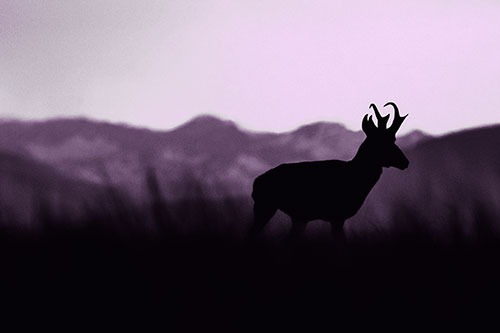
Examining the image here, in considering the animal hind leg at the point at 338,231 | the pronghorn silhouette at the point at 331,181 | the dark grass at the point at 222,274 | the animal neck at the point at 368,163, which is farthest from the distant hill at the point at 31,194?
the animal neck at the point at 368,163

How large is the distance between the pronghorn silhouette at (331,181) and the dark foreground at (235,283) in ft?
5.29

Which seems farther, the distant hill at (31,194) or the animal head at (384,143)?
the animal head at (384,143)

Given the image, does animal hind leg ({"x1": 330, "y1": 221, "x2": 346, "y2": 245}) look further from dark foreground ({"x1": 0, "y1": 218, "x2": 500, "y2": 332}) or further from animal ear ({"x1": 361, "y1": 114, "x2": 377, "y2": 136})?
animal ear ({"x1": 361, "y1": 114, "x2": 377, "y2": 136})

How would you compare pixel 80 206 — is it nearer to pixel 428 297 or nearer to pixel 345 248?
pixel 345 248

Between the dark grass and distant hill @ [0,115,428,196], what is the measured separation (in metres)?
0.10

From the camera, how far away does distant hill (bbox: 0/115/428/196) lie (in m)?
1.85

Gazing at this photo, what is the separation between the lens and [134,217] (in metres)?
1.69

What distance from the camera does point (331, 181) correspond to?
357 centimetres

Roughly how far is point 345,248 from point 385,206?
1.08 feet

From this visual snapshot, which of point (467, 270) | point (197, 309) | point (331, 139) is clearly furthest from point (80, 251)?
point (331, 139)

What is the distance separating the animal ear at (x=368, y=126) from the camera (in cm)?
369

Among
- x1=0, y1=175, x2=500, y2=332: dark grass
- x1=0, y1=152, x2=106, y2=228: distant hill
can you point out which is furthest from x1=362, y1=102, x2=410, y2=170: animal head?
x1=0, y1=152, x2=106, y2=228: distant hill

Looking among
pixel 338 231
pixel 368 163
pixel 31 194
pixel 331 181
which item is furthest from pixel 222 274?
pixel 368 163

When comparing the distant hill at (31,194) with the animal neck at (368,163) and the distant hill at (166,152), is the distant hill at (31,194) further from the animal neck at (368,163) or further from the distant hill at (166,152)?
the animal neck at (368,163)
